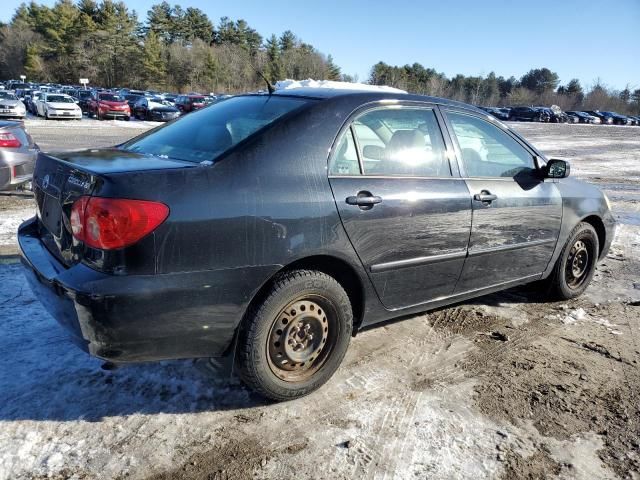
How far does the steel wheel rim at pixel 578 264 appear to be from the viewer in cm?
454

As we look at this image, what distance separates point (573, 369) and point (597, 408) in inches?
18.4

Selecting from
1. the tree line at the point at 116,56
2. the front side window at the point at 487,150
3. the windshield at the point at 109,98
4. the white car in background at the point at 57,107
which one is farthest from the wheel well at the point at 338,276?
the tree line at the point at 116,56

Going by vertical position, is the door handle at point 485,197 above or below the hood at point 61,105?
above

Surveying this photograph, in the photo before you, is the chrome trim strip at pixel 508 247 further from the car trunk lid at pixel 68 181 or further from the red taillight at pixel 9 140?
the red taillight at pixel 9 140

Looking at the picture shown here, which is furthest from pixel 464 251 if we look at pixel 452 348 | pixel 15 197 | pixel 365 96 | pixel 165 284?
pixel 15 197

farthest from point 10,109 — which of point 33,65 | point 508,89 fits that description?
point 508,89

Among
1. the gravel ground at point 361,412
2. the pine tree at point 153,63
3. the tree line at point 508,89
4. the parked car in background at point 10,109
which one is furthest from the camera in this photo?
the tree line at point 508,89

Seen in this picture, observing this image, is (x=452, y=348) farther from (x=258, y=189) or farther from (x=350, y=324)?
(x=258, y=189)

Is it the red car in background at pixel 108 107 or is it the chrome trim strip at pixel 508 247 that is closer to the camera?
the chrome trim strip at pixel 508 247

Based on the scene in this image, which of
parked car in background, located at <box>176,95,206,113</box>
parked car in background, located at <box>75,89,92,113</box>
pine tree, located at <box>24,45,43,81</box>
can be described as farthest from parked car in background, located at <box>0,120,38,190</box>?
pine tree, located at <box>24,45,43,81</box>

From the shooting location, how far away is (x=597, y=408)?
2.92m

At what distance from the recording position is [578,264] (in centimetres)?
464

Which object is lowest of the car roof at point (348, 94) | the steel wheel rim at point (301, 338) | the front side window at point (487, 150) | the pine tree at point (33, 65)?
the steel wheel rim at point (301, 338)

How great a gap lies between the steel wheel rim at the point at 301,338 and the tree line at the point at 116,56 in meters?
73.2
